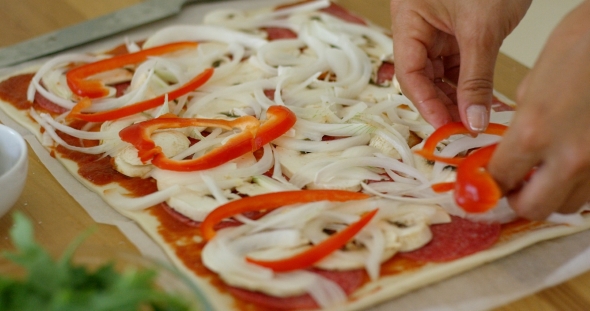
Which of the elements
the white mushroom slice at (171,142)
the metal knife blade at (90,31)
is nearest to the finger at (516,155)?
the white mushroom slice at (171,142)

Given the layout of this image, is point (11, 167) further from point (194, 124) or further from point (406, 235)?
point (406, 235)

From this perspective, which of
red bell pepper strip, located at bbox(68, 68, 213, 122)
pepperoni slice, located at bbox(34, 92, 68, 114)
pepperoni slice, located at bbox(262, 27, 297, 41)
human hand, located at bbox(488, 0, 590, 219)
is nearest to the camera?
human hand, located at bbox(488, 0, 590, 219)

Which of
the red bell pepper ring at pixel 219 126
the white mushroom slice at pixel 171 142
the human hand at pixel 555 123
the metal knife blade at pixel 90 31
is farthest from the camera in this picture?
the metal knife blade at pixel 90 31

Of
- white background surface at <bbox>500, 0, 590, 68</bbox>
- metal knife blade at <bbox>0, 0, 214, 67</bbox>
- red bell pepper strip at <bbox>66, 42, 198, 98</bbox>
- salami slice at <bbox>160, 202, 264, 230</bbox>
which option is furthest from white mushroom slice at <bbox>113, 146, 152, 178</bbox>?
white background surface at <bbox>500, 0, 590, 68</bbox>

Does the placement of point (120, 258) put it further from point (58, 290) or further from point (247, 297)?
point (247, 297)

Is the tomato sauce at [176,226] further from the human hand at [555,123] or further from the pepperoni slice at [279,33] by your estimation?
the pepperoni slice at [279,33]

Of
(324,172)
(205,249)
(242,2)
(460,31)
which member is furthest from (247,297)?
(242,2)

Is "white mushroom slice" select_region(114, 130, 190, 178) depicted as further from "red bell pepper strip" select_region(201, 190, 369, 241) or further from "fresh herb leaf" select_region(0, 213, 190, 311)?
"fresh herb leaf" select_region(0, 213, 190, 311)
